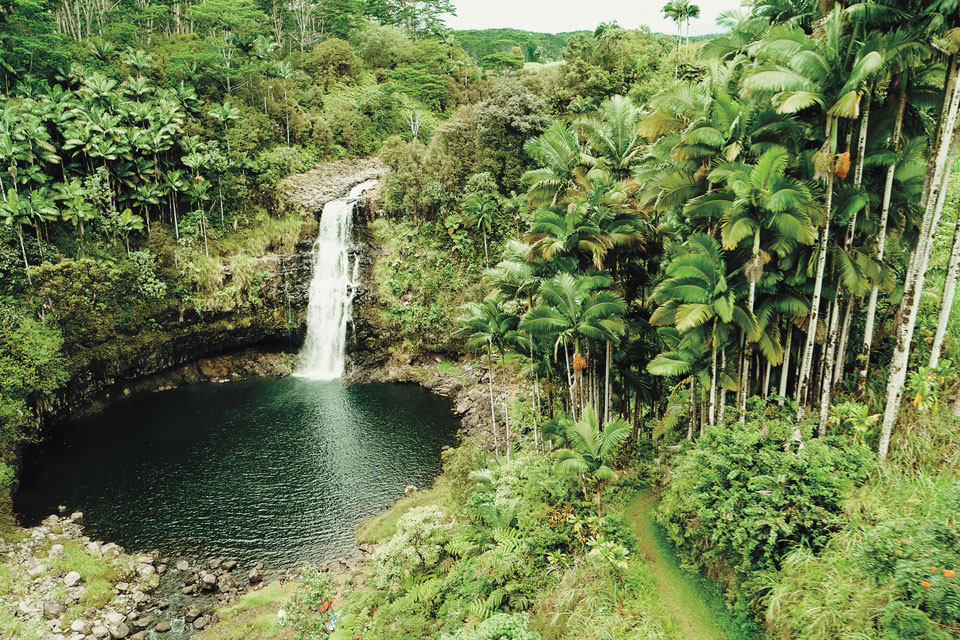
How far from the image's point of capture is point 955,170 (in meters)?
23.5

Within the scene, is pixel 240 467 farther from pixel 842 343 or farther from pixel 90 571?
pixel 842 343

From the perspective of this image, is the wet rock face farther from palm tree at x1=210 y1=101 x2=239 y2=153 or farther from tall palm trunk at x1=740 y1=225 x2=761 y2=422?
tall palm trunk at x1=740 y1=225 x2=761 y2=422

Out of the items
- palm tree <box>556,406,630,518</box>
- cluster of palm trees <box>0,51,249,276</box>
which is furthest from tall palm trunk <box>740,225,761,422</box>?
cluster of palm trees <box>0,51,249,276</box>

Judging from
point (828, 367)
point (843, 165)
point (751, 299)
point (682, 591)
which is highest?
point (843, 165)

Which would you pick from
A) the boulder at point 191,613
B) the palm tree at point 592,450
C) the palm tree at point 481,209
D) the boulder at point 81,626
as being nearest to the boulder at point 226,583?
the boulder at point 191,613

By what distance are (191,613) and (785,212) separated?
2621 cm

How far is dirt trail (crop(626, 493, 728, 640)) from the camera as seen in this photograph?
519 inches

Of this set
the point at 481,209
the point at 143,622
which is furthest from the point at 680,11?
the point at 143,622

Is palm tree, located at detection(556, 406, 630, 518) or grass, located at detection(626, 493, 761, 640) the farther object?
palm tree, located at detection(556, 406, 630, 518)

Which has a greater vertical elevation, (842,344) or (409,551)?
(842,344)

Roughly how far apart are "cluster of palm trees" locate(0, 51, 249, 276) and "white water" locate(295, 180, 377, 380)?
1011cm

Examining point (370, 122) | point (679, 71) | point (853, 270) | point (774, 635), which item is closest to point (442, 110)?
point (370, 122)

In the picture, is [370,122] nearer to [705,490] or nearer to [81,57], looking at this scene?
[81,57]

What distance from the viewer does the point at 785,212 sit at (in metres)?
13.5
